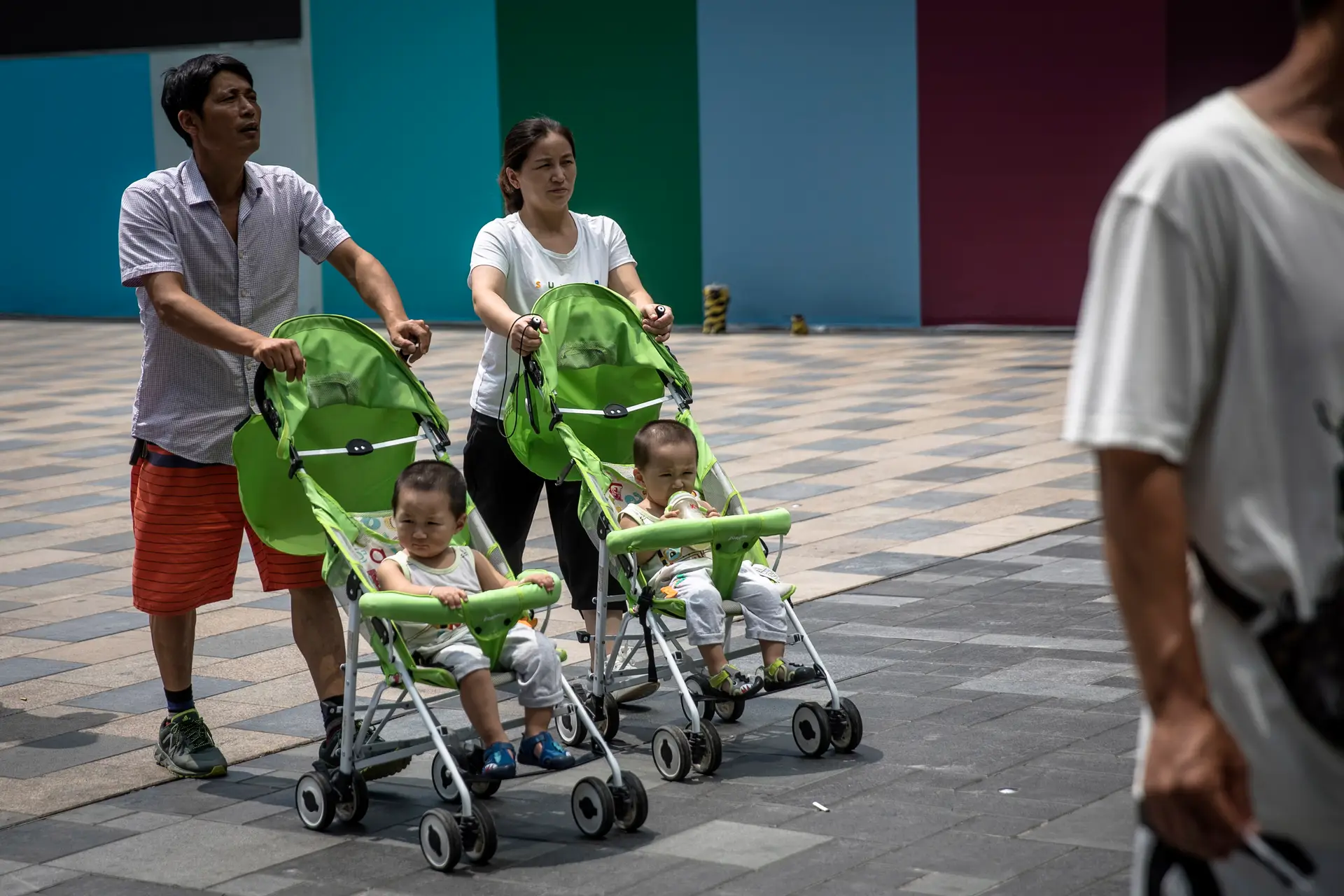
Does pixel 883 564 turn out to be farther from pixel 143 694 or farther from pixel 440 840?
pixel 440 840

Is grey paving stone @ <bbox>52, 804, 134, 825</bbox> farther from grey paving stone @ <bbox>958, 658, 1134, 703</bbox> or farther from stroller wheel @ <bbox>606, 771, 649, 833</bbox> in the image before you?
grey paving stone @ <bbox>958, 658, 1134, 703</bbox>

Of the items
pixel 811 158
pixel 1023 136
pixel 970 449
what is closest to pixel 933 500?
pixel 970 449

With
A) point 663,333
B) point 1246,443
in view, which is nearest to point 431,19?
point 663,333

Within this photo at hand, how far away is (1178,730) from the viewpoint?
1872 mm

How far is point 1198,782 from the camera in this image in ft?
6.08

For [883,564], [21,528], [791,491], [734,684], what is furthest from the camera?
[791,491]

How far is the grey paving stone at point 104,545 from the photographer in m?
8.70

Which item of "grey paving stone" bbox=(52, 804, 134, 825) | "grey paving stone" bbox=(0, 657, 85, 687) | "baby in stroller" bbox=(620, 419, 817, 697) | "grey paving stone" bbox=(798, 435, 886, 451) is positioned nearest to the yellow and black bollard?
"grey paving stone" bbox=(798, 435, 886, 451)

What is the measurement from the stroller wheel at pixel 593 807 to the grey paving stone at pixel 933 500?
4711mm

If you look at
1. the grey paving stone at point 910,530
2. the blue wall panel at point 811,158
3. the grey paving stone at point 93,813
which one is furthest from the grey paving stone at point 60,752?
the blue wall panel at point 811,158

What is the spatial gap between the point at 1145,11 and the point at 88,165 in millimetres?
13047

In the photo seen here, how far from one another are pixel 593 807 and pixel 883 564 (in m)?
3.51

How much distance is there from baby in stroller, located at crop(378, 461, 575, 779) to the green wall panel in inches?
557

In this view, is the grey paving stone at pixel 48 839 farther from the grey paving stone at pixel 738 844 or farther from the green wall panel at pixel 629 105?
the green wall panel at pixel 629 105
